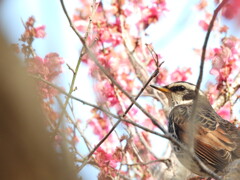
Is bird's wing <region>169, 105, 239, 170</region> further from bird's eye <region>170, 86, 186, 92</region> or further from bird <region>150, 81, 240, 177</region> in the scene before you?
bird's eye <region>170, 86, 186, 92</region>

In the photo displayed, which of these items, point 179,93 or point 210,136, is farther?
point 179,93

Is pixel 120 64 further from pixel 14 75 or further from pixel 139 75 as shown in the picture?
pixel 14 75

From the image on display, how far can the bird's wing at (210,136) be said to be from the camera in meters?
5.74

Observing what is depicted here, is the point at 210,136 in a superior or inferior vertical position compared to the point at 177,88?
inferior

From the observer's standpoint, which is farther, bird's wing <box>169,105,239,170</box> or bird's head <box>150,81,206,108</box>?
bird's head <box>150,81,206,108</box>

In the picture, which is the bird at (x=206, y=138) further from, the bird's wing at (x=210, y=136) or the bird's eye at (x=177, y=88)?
the bird's eye at (x=177, y=88)

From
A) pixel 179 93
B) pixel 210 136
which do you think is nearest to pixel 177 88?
pixel 179 93

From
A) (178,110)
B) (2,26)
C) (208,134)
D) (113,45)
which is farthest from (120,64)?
(2,26)

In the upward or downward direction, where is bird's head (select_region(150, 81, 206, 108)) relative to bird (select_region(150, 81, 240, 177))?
upward

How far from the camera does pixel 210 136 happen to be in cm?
593

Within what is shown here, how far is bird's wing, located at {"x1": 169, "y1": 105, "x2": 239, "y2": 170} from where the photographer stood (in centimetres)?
574

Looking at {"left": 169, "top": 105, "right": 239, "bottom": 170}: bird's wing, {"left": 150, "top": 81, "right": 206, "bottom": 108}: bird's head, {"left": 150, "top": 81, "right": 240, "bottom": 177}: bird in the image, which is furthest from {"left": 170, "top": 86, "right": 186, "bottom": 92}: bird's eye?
{"left": 169, "top": 105, "right": 239, "bottom": 170}: bird's wing

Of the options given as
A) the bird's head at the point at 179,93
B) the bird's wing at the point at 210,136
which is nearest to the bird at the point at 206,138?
the bird's wing at the point at 210,136

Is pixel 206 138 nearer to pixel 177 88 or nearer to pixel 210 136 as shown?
pixel 210 136
